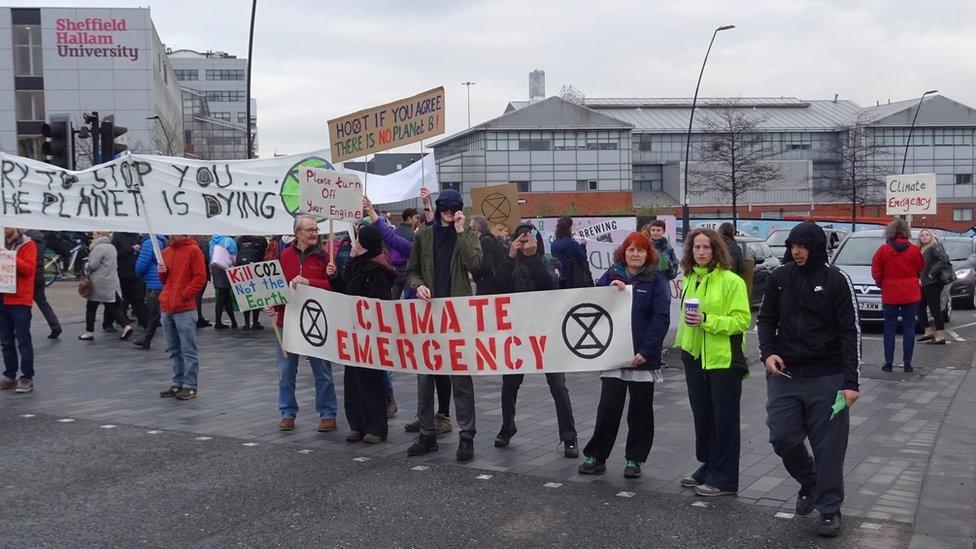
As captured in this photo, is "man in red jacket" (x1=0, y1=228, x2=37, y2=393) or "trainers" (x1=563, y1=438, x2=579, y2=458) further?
"man in red jacket" (x1=0, y1=228, x2=37, y2=393)

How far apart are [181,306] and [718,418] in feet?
20.3

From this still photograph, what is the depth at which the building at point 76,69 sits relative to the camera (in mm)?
72625

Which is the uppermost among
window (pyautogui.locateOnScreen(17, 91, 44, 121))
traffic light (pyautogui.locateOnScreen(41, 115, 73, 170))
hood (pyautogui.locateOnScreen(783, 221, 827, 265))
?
window (pyautogui.locateOnScreen(17, 91, 44, 121))

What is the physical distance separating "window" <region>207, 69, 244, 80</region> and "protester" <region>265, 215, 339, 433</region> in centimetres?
14336

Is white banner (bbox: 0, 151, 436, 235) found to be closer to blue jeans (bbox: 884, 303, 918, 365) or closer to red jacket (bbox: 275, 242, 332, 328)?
red jacket (bbox: 275, 242, 332, 328)

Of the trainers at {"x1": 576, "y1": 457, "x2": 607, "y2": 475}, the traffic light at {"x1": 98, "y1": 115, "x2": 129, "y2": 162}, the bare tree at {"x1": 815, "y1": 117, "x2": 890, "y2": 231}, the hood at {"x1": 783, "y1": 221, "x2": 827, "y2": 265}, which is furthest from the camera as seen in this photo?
the bare tree at {"x1": 815, "y1": 117, "x2": 890, "y2": 231}

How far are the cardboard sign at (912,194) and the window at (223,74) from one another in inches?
5360

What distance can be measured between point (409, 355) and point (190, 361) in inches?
142

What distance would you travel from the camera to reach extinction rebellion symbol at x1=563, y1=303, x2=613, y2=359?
717cm

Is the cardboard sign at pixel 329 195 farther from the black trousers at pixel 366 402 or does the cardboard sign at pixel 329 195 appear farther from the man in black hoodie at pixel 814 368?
the man in black hoodie at pixel 814 368

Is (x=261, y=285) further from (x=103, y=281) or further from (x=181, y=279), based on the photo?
(x=103, y=281)

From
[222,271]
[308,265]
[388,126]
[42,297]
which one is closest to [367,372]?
[308,265]

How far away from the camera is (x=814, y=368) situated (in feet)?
19.3

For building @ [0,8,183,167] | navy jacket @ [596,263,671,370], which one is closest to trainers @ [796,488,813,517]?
navy jacket @ [596,263,671,370]
